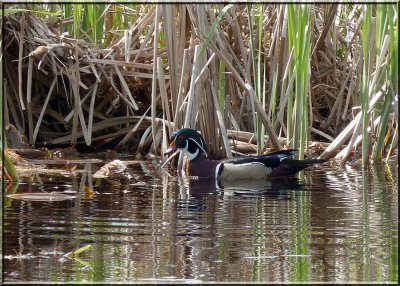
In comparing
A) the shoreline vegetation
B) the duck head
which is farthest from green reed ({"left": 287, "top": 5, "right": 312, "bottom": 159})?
the duck head

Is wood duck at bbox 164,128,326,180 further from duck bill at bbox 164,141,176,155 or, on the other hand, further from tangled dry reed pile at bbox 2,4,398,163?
tangled dry reed pile at bbox 2,4,398,163

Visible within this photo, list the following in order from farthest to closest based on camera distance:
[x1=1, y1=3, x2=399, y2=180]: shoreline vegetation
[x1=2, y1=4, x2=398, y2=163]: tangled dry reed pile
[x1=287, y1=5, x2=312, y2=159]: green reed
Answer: [x1=2, y1=4, x2=398, y2=163]: tangled dry reed pile → [x1=1, y1=3, x2=399, y2=180]: shoreline vegetation → [x1=287, y1=5, x2=312, y2=159]: green reed

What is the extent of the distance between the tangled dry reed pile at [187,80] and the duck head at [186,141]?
136 millimetres

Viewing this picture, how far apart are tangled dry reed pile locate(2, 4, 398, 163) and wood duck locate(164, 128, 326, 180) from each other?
0.14 m

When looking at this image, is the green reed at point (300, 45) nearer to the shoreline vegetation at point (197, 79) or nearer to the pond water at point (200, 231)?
the shoreline vegetation at point (197, 79)

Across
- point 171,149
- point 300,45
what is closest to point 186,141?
point 171,149

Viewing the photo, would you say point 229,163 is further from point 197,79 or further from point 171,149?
point 197,79

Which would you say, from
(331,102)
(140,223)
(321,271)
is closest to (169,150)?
(331,102)

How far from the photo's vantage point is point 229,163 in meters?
8.00

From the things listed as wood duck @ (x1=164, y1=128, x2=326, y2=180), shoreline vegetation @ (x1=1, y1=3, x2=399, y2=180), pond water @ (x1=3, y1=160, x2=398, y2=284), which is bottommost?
pond water @ (x1=3, y1=160, x2=398, y2=284)

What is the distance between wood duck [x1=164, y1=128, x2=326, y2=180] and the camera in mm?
Result: 7875

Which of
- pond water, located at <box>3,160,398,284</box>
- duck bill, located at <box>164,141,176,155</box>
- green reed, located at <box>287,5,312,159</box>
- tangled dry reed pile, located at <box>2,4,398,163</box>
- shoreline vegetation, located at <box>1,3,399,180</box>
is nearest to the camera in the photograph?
pond water, located at <box>3,160,398,284</box>

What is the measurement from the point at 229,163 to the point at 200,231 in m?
3.11

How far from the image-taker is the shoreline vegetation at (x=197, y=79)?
7590 mm
